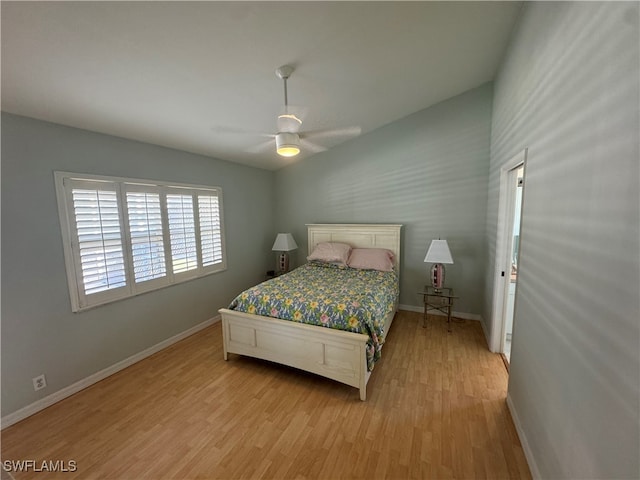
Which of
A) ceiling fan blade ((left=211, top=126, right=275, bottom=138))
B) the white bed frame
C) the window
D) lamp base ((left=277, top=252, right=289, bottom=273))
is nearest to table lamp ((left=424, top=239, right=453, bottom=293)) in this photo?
the white bed frame

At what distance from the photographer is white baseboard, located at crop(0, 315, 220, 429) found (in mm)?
2024

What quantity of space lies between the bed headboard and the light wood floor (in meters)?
1.68

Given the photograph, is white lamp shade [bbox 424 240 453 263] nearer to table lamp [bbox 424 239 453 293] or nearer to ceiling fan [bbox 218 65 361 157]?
table lamp [bbox 424 239 453 293]

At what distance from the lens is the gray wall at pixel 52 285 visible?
1.96m

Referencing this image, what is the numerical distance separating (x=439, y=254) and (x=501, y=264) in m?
0.72

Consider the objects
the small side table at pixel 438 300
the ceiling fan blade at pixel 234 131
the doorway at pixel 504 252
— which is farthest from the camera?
the small side table at pixel 438 300

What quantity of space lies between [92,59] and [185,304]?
2.63m

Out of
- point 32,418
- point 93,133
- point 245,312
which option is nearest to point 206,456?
point 245,312

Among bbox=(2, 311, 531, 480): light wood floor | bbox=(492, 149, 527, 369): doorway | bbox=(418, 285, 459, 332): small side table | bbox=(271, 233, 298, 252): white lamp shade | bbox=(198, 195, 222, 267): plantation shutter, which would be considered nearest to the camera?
bbox=(2, 311, 531, 480): light wood floor

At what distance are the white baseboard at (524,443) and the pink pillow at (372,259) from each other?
1.95 meters

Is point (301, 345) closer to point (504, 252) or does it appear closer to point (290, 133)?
point (290, 133)

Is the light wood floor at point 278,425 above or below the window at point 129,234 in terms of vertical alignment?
below

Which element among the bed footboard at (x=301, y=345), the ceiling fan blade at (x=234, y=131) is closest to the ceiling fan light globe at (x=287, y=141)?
the ceiling fan blade at (x=234, y=131)

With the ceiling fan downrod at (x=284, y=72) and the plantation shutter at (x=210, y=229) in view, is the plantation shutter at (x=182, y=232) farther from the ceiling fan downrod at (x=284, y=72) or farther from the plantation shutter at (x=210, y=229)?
the ceiling fan downrod at (x=284, y=72)
